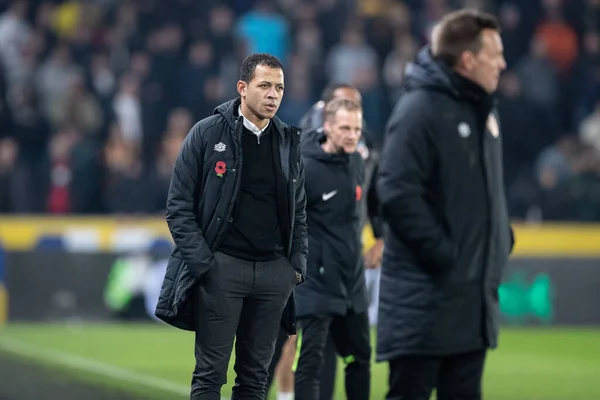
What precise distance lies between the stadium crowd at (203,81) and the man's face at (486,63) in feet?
44.5

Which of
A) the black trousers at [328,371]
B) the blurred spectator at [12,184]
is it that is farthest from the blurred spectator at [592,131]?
the black trousers at [328,371]

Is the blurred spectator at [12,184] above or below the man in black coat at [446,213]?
below

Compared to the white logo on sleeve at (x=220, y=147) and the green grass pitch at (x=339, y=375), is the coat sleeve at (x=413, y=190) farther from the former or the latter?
the green grass pitch at (x=339, y=375)

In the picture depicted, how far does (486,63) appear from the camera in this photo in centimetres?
622

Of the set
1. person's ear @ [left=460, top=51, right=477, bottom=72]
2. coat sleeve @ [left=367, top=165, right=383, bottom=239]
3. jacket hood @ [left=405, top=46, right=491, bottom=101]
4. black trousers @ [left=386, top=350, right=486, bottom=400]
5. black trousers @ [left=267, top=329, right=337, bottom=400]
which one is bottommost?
black trousers @ [left=267, top=329, right=337, bottom=400]

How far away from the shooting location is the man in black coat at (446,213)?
6137 mm

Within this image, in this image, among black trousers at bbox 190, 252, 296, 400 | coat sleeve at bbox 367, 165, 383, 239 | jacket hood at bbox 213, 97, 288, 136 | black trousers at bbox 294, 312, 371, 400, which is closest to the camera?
black trousers at bbox 190, 252, 296, 400

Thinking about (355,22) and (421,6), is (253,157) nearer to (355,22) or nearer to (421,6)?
(355,22)

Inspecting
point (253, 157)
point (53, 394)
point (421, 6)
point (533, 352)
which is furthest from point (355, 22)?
point (253, 157)

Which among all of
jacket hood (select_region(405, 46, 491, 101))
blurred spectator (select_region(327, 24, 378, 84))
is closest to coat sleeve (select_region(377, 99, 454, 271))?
jacket hood (select_region(405, 46, 491, 101))

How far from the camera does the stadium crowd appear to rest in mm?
19688

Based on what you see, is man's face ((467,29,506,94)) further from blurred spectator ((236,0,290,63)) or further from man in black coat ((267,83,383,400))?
blurred spectator ((236,0,290,63))

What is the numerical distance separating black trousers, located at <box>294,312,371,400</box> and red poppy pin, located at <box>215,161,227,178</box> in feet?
6.64

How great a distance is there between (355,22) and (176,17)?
2.99m
